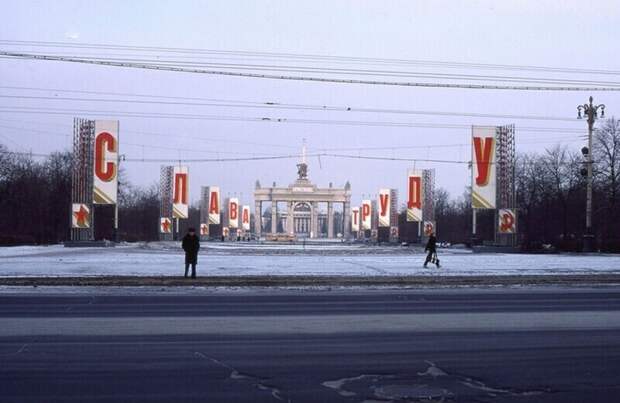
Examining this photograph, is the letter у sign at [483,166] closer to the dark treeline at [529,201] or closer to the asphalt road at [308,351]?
the dark treeline at [529,201]

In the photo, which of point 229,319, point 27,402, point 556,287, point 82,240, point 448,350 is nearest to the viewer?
point 27,402

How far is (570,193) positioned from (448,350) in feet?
204

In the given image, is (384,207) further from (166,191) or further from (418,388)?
(418,388)

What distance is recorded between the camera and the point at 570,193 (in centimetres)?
6975

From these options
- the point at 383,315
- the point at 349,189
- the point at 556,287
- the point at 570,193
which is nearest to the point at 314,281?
the point at 556,287

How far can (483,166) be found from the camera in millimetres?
45812

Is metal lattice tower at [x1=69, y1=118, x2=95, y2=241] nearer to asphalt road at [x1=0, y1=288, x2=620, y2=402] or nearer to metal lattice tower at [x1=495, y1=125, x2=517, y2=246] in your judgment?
metal lattice tower at [x1=495, y1=125, x2=517, y2=246]

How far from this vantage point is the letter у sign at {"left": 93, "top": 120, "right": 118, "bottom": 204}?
47.2 meters

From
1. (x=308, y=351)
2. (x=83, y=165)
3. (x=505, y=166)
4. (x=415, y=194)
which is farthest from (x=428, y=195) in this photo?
(x=308, y=351)

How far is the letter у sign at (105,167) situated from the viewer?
47156 millimetres

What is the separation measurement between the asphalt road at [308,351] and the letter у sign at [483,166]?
1075 inches

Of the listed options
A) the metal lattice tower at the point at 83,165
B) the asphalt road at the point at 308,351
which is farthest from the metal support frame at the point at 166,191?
the asphalt road at the point at 308,351

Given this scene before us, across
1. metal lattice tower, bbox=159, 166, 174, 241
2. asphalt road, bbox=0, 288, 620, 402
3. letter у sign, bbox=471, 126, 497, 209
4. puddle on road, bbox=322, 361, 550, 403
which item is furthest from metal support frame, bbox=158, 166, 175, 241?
puddle on road, bbox=322, 361, 550, 403

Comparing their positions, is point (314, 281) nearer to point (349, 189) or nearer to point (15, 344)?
point (15, 344)
